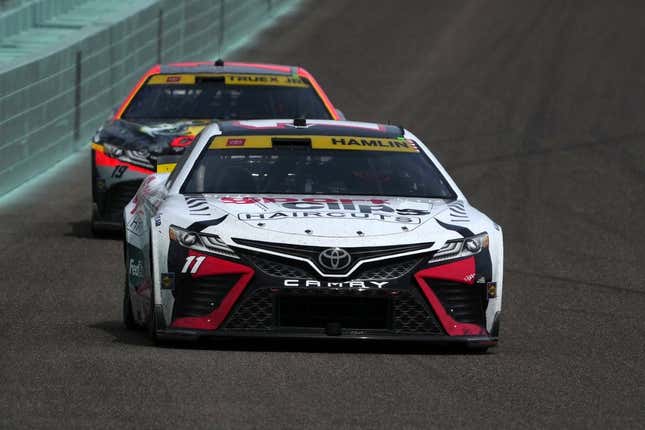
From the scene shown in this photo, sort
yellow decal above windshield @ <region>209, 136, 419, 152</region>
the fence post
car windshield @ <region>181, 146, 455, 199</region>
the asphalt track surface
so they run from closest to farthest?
the asphalt track surface, car windshield @ <region>181, 146, 455, 199</region>, yellow decal above windshield @ <region>209, 136, 419, 152</region>, the fence post

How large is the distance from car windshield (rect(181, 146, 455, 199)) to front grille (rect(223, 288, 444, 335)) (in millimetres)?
1094

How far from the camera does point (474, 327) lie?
8.65 meters

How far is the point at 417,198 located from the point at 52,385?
9.16 feet

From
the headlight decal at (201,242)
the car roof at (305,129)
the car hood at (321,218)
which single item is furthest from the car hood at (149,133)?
the headlight decal at (201,242)

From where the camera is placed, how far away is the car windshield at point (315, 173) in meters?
9.45

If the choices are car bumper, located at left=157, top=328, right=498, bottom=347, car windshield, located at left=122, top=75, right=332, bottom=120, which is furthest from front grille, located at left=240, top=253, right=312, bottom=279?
car windshield, located at left=122, top=75, right=332, bottom=120

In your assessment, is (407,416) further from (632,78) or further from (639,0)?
(639,0)

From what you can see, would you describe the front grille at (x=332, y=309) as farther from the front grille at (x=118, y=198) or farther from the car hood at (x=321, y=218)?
the front grille at (x=118, y=198)

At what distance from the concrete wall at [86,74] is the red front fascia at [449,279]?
9.20 metres

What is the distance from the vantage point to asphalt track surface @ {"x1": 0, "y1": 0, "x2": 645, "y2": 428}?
23.1ft

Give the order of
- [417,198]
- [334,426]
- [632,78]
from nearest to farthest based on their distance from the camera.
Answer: [334,426], [417,198], [632,78]

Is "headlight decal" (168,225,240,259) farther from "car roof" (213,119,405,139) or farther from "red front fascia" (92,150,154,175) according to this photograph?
"red front fascia" (92,150,154,175)

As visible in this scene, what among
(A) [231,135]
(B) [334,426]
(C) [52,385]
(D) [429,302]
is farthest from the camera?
(A) [231,135]

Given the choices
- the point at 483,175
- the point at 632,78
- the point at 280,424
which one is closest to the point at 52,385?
the point at 280,424
